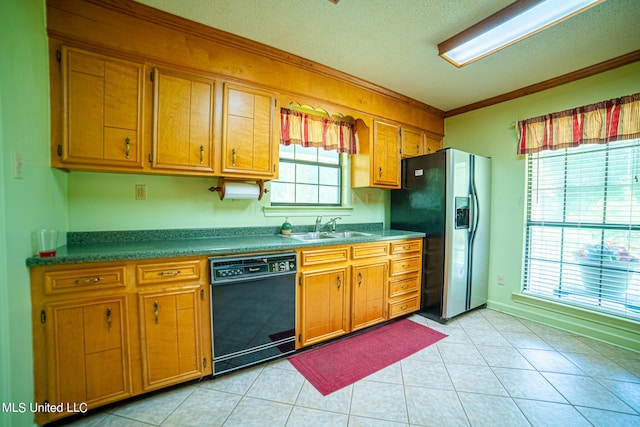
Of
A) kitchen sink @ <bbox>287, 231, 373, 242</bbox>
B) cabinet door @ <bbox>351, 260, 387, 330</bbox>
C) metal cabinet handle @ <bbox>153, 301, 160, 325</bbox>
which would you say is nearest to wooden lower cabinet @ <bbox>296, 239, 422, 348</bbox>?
cabinet door @ <bbox>351, 260, 387, 330</bbox>

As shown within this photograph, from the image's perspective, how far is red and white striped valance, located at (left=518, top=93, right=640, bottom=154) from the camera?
2.21 meters

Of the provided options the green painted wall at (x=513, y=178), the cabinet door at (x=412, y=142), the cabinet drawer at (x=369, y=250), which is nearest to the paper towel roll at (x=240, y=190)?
the cabinet drawer at (x=369, y=250)

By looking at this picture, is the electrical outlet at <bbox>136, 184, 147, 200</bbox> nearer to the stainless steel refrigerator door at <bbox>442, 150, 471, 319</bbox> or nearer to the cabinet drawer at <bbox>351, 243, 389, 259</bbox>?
the cabinet drawer at <bbox>351, 243, 389, 259</bbox>

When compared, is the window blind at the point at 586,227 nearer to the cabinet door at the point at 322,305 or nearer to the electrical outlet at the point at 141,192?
the cabinet door at the point at 322,305

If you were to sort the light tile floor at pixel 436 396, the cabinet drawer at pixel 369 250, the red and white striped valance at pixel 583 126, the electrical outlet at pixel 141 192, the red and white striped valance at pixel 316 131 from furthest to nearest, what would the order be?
the red and white striped valance at pixel 316 131 → the cabinet drawer at pixel 369 250 → the red and white striped valance at pixel 583 126 → the electrical outlet at pixel 141 192 → the light tile floor at pixel 436 396

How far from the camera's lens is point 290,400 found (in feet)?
5.29

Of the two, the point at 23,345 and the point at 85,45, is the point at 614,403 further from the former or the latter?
the point at 85,45

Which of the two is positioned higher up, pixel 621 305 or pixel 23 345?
pixel 23 345

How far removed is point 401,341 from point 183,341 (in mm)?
1843

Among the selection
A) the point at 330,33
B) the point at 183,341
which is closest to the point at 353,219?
the point at 330,33

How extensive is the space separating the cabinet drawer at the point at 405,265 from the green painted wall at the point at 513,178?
1.06m

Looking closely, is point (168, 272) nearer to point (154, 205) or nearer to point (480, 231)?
point (154, 205)

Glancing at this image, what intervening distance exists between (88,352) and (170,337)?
40 cm

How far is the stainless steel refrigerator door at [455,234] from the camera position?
104 inches
